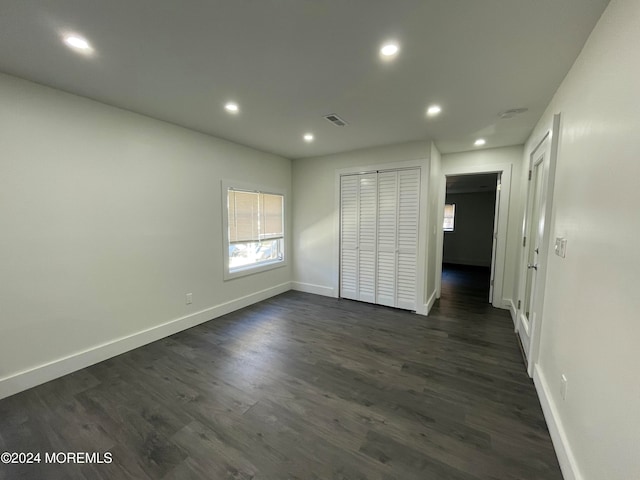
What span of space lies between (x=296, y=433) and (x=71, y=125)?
10.3 ft

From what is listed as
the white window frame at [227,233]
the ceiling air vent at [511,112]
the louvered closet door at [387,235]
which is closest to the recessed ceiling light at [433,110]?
the ceiling air vent at [511,112]

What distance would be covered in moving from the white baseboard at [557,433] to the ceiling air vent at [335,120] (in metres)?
2.97

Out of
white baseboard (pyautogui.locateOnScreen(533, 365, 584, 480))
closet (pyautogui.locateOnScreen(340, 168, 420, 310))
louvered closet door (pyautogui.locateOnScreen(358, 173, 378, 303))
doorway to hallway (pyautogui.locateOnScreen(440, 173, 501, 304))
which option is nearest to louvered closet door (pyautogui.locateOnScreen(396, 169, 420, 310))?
closet (pyautogui.locateOnScreen(340, 168, 420, 310))

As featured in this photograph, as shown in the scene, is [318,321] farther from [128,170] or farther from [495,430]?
[128,170]

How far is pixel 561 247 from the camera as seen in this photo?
5.98ft

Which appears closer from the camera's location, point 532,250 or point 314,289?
point 532,250

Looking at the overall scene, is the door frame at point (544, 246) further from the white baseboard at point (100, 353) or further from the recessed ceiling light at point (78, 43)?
the white baseboard at point (100, 353)

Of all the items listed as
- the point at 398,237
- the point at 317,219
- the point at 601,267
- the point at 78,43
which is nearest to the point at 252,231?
the point at 317,219

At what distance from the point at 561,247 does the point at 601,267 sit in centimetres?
67

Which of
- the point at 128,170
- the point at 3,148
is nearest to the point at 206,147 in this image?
the point at 128,170

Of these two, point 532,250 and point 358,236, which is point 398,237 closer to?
point 358,236

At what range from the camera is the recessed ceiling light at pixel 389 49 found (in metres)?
1.65

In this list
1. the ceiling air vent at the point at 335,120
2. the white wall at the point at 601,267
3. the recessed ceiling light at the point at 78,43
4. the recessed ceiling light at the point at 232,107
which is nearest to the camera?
the white wall at the point at 601,267

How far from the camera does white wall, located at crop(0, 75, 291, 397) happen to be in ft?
6.81
